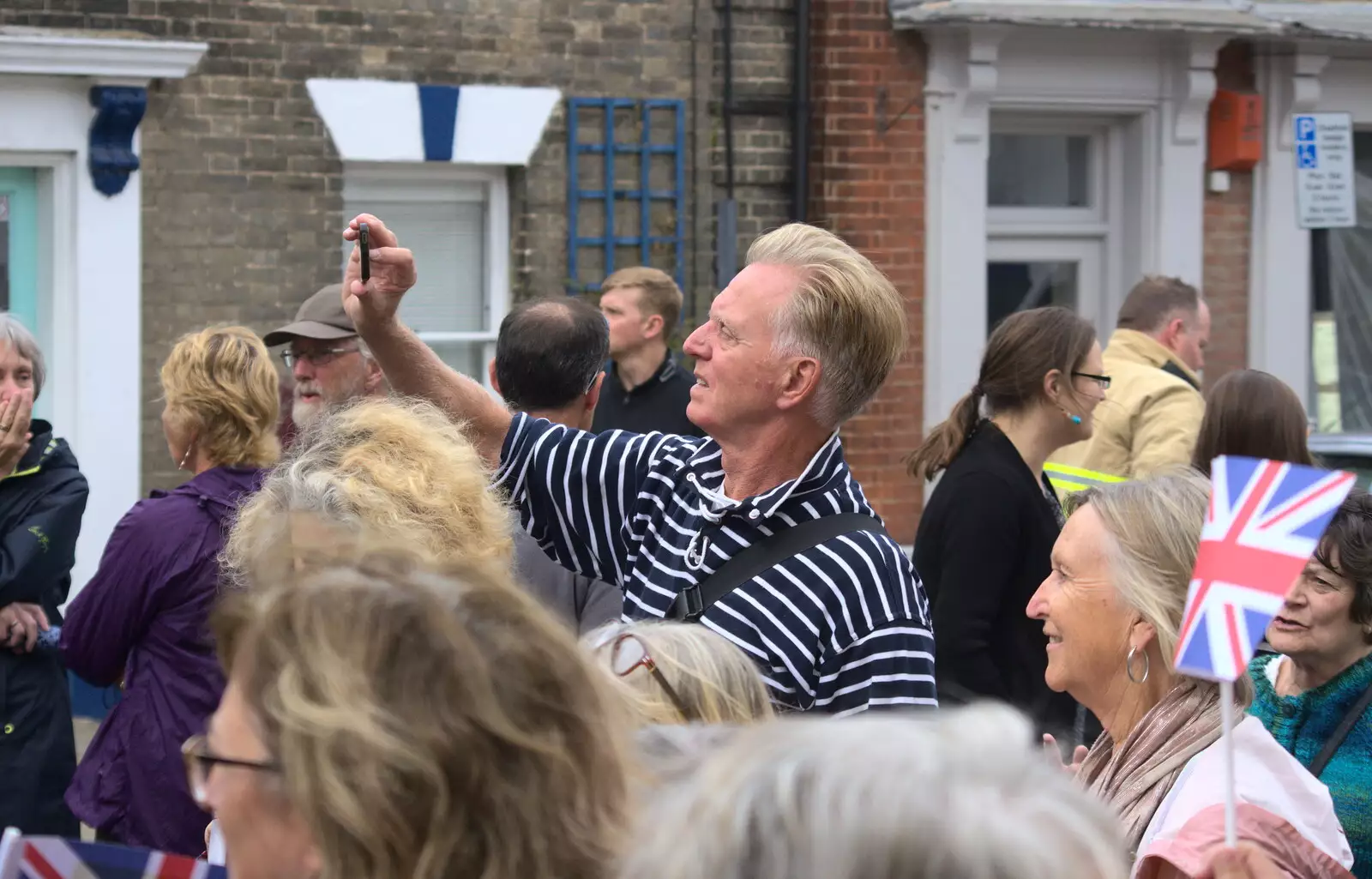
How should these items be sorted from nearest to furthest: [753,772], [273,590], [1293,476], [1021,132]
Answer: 1. [753,772]
2. [273,590]
3. [1293,476]
4. [1021,132]

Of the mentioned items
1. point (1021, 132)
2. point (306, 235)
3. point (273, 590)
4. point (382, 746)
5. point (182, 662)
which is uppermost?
point (1021, 132)

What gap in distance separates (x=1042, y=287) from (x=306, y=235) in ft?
15.2

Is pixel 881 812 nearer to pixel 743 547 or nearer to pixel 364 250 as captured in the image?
pixel 743 547

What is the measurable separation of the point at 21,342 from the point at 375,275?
2.41 m

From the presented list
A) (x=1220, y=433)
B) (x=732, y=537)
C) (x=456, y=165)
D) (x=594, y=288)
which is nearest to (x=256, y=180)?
Result: (x=456, y=165)

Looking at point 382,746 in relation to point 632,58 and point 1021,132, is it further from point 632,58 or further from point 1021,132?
point 1021,132

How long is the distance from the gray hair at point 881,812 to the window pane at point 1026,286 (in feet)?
32.1

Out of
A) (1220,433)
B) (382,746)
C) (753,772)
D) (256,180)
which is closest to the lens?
(753,772)

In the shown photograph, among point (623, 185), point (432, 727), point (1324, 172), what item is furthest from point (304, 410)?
point (1324, 172)

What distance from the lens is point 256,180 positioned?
8930 millimetres

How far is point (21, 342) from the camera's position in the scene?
511cm

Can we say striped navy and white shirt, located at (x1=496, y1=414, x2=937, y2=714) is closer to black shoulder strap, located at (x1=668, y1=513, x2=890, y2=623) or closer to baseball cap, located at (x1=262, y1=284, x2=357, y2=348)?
black shoulder strap, located at (x1=668, y1=513, x2=890, y2=623)

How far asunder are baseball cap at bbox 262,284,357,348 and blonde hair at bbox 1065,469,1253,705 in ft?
10.1

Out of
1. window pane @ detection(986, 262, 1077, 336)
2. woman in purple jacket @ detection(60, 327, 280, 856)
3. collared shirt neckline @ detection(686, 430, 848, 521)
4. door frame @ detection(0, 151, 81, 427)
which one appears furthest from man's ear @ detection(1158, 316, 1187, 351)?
door frame @ detection(0, 151, 81, 427)
